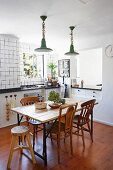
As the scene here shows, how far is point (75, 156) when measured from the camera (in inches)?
101

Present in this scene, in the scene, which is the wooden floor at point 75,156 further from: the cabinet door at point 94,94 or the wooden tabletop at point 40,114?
the cabinet door at point 94,94

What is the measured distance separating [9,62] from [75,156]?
263 cm

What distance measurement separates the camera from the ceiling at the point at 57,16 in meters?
2.12

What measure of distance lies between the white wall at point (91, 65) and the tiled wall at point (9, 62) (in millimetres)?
2129

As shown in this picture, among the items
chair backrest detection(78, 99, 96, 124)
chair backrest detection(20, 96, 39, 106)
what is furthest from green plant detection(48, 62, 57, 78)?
chair backrest detection(78, 99, 96, 124)

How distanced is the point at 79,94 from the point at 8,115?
1987 mm

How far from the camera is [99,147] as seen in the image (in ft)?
9.37

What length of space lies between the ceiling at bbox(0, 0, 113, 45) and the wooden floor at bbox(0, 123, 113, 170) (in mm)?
2172

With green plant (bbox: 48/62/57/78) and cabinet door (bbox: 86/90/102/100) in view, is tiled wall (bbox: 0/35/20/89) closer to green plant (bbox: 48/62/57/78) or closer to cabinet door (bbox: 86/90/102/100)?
green plant (bbox: 48/62/57/78)

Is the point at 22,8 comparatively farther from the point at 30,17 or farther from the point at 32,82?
the point at 32,82

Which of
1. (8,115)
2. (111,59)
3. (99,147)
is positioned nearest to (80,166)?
(99,147)

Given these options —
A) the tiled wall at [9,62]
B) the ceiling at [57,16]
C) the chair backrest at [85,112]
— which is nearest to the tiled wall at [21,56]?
the tiled wall at [9,62]

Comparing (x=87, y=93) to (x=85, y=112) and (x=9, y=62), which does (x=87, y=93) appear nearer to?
(x=85, y=112)

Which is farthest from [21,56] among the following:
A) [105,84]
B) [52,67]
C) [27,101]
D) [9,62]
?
[105,84]
